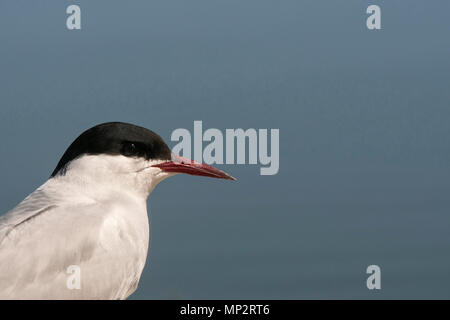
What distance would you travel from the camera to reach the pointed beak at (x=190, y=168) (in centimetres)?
667

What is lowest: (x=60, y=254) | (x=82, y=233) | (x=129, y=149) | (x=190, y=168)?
(x=60, y=254)

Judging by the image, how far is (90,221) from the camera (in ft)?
19.5

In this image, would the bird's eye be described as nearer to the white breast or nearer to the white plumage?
the white plumage

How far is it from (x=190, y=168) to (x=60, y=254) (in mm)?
1524

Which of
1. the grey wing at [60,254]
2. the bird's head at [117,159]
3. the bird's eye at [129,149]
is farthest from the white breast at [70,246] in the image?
the bird's eye at [129,149]

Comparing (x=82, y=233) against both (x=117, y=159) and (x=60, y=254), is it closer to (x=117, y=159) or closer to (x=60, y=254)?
(x=60, y=254)

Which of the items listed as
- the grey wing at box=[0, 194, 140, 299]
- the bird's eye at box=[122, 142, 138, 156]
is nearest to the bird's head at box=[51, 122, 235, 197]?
the bird's eye at box=[122, 142, 138, 156]

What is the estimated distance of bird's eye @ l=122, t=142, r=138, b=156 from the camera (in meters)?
6.31

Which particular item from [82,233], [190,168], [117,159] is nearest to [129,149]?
[117,159]

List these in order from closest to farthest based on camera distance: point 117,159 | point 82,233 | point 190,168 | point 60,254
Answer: point 60,254 → point 82,233 → point 117,159 → point 190,168
